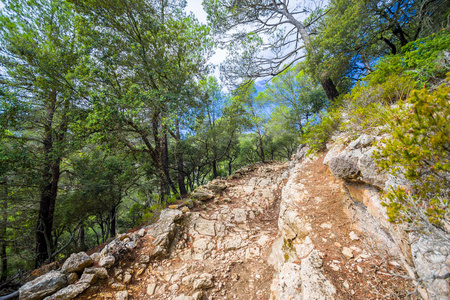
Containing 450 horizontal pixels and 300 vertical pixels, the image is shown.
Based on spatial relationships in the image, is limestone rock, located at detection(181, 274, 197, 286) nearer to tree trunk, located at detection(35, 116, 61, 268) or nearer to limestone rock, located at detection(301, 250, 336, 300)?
limestone rock, located at detection(301, 250, 336, 300)

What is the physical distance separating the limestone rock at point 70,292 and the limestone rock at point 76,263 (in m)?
0.38

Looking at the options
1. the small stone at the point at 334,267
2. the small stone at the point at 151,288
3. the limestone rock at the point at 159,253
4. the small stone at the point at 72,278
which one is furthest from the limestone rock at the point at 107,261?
the small stone at the point at 334,267

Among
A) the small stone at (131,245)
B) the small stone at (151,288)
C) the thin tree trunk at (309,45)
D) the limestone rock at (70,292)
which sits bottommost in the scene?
the small stone at (151,288)

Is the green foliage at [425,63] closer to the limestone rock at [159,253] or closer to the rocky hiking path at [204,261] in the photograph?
the rocky hiking path at [204,261]

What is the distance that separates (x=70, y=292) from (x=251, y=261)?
3.44 metres

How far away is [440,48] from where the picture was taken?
3193mm

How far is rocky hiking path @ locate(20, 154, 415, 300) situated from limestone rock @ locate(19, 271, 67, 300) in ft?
0.04

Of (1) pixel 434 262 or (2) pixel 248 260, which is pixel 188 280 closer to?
(2) pixel 248 260

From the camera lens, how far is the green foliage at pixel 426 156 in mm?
1260

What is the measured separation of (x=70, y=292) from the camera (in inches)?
100.0

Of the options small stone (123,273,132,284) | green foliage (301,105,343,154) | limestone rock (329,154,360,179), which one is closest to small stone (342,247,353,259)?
limestone rock (329,154,360,179)

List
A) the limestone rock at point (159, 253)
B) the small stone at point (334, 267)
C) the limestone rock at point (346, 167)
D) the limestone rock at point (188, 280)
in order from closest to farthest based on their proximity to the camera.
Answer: the small stone at point (334, 267) < the limestone rock at point (346, 167) < the limestone rock at point (188, 280) < the limestone rock at point (159, 253)

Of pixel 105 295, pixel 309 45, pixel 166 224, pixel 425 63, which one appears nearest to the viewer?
pixel 105 295

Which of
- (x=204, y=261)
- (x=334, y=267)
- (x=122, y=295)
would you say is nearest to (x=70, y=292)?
(x=122, y=295)
